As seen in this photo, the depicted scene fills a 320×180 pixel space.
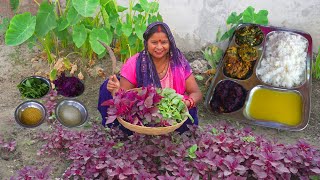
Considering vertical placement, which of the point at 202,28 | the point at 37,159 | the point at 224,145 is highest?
the point at 202,28

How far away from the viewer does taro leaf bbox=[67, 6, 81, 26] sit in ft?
14.0

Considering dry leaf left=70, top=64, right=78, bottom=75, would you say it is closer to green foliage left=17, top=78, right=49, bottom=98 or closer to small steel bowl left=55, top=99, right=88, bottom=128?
green foliage left=17, top=78, right=49, bottom=98

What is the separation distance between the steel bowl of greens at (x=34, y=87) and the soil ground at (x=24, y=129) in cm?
8

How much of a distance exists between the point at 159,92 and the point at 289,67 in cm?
189

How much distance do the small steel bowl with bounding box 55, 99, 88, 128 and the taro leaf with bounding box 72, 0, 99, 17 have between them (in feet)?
2.61

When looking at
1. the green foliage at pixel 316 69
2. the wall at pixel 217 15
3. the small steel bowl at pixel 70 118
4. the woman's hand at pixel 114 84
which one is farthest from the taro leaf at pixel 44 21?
the green foliage at pixel 316 69

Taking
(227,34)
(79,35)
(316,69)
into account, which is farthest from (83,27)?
(316,69)

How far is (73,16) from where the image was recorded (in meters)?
4.29

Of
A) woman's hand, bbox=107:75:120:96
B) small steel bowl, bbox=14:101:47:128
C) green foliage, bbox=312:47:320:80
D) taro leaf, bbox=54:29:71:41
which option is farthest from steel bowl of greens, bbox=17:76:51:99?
green foliage, bbox=312:47:320:80

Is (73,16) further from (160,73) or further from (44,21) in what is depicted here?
(160,73)

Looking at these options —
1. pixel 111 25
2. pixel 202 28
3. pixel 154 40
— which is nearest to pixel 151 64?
pixel 154 40

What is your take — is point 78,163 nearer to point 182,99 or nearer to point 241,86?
point 182,99

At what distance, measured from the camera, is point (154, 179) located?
9.95 ft

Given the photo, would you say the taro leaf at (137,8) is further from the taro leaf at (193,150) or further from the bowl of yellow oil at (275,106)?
the taro leaf at (193,150)
